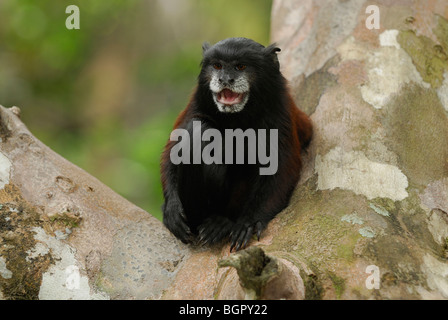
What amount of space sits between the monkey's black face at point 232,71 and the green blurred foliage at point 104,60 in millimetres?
6110

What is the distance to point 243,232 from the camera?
139 inches

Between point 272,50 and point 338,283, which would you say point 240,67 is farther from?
point 338,283

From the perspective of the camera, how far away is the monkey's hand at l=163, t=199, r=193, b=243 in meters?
3.60

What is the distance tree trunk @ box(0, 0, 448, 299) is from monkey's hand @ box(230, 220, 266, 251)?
7 centimetres

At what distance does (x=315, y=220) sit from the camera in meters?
3.34

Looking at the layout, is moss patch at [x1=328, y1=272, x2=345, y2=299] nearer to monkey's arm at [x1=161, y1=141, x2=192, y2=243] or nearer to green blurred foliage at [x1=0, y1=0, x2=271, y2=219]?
monkey's arm at [x1=161, y1=141, x2=192, y2=243]

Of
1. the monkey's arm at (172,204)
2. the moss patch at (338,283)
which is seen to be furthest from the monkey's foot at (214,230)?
the moss patch at (338,283)

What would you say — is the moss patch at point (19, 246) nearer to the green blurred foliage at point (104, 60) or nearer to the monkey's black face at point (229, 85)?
the monkey's black face at point (229, 85)

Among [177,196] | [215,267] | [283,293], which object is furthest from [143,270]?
[283,293]

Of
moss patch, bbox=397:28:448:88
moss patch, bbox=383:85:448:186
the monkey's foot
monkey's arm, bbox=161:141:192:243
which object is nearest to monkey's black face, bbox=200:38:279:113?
monkey's arm, bbox=161:141:192:243

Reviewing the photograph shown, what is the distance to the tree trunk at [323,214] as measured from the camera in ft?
9.29

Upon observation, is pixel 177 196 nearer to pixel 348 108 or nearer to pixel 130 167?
pixel 348 108

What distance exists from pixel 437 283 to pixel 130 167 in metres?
6.52

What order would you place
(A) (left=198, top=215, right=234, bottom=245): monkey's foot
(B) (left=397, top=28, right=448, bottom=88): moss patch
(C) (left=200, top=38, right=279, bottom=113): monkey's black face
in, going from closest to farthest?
(A) (left=198, top=215, right=234, bottom=245): monkey's foot → (C) (left=200, top=38, right=279, bottom=113): monkey's black face → (B) (left=397, top=28, right=448, bottom=88): moss patch
